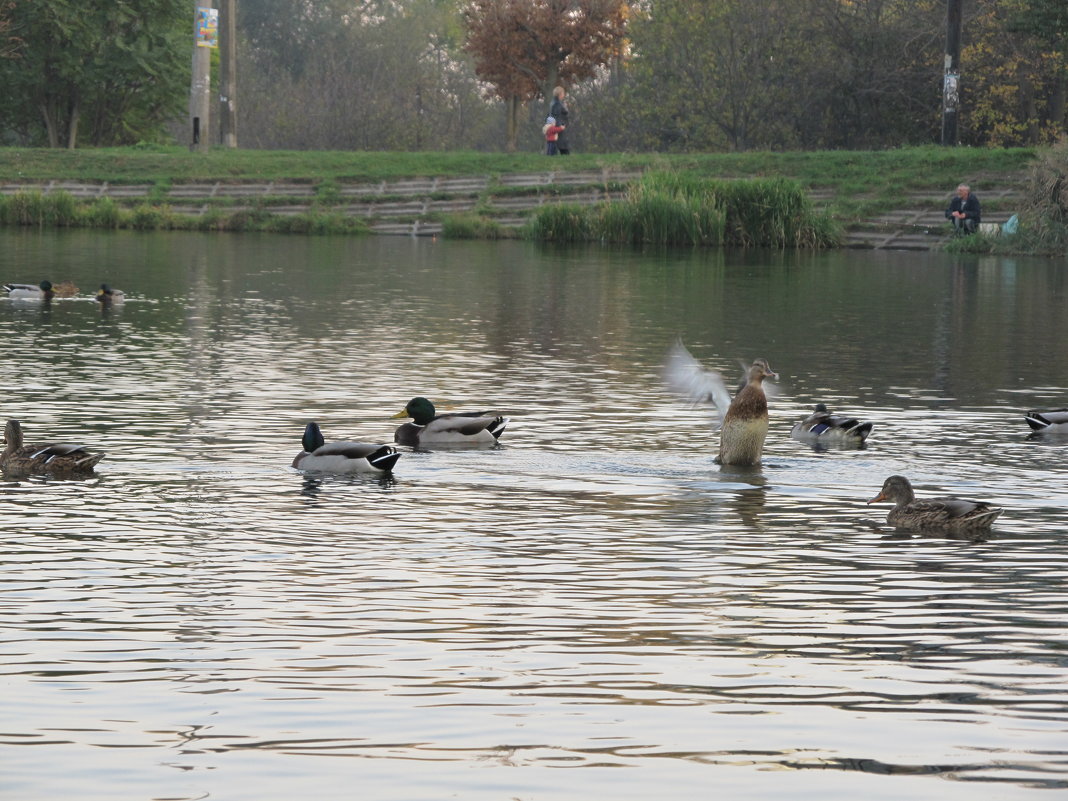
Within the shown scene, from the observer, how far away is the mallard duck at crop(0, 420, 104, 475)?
41.9 ft

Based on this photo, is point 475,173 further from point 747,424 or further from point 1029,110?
point 747,424

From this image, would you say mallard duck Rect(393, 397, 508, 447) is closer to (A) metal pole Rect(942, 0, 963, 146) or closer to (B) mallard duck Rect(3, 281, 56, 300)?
(B) mallard duck Rect(3, 281, 56, 300)

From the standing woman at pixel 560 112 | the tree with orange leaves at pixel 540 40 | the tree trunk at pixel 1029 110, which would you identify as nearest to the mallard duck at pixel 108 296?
the standing woman at pixel 560 112

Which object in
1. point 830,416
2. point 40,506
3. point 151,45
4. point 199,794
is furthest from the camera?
point 151,45

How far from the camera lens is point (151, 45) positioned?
6644 cm

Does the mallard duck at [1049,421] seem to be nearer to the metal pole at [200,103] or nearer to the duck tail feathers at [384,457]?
the duck tail feathers at [384,457]

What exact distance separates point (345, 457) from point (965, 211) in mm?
33903

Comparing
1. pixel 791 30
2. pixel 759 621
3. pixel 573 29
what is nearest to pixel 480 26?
pixel 573 29

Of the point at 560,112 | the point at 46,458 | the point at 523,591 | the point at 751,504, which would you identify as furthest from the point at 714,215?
the point at 523,591

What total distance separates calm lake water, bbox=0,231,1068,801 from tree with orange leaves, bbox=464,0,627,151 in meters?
41.2

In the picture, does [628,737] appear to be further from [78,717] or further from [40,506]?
[40,506]

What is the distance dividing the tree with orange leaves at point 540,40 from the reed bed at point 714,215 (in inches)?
672

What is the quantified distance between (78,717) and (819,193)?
4394cm

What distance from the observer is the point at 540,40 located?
6156cm
